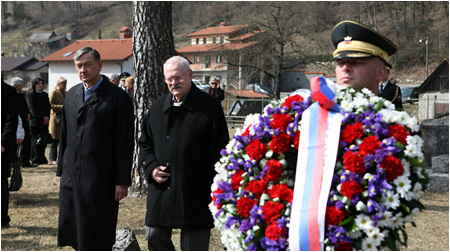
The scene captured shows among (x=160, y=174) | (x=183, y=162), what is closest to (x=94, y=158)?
(x=160, y=174)

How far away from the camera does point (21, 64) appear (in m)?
85.1

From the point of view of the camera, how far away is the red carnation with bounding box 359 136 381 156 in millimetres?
2715

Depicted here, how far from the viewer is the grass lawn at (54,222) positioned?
251 inches

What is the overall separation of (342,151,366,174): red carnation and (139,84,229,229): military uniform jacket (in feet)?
5.47

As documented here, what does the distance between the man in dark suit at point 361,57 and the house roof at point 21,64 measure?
8531cm

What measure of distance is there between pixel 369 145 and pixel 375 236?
1.46ft

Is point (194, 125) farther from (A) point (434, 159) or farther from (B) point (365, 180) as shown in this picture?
(A) point (434, 159)

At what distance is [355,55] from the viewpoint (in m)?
3.49

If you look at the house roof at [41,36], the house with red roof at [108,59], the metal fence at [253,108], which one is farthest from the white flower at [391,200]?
the house roof at [41,36]

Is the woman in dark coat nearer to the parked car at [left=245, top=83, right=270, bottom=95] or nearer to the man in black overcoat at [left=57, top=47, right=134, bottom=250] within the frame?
the man in black overcoat at [left=57, top=47, right=134, bottom=250]

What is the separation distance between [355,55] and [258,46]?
3487cm

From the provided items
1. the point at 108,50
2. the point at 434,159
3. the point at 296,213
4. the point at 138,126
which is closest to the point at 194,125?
the point at 296,213

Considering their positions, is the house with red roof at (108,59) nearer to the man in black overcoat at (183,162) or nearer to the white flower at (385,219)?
the man in black overcoat at (183,162)

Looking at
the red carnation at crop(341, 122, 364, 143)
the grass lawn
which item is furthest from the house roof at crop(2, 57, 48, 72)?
the red carnation at crop(341, 122, 364, 143)
